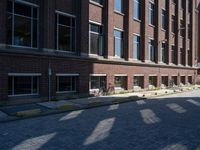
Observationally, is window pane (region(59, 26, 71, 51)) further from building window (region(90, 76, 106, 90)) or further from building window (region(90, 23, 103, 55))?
building window (region(90, 76, 106, 90))

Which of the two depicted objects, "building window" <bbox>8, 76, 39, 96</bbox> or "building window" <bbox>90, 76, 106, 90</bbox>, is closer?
"building window" <bbox>8, 76, 39, 96</bbox>

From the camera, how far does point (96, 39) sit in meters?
22.5

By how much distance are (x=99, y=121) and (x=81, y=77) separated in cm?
852

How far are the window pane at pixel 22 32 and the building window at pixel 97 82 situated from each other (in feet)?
19.6

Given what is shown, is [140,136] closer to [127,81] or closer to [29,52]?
[29,52]

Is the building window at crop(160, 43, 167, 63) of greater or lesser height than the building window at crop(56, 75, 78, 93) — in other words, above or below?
above

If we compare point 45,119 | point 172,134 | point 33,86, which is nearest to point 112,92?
point 33,86

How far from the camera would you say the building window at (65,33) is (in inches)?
749

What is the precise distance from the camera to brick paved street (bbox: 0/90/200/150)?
7.95 meters

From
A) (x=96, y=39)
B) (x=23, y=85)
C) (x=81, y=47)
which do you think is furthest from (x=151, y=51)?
(x=23, y=85)

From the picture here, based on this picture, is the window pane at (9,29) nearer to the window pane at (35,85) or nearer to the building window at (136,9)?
the window pane at (35,85)

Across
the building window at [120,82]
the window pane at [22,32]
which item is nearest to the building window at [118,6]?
the building window at [120,82]

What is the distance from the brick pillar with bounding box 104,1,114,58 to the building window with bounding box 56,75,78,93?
176 inches

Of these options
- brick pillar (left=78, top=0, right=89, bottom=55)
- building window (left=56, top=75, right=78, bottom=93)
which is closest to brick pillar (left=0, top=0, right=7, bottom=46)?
building window (left=56, top=75, right=78, bottom=93)
